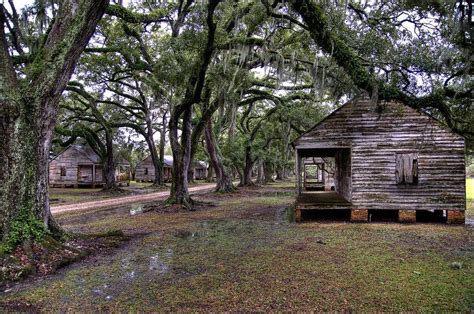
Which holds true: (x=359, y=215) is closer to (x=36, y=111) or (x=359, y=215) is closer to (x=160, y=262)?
(x=160, y=262)

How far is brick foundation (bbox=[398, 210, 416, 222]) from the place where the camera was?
11.9 meters

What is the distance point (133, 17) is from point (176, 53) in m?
2.12

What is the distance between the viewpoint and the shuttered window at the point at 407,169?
11.8 metres

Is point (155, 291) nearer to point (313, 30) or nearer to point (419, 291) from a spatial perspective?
point (419, 291)

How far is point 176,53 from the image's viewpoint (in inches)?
493

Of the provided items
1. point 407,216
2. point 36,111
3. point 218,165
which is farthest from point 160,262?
point 218,165

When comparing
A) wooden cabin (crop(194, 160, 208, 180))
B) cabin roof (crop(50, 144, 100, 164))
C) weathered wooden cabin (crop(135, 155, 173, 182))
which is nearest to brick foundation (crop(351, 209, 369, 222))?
cabin roof (crop(50, 144, 100, 164))

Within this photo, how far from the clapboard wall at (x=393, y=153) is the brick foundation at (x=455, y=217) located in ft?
0.46

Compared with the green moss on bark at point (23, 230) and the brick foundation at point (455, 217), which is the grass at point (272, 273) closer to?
the green moss on bark at point (23, 230)

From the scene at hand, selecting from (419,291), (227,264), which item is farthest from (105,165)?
(419,291)

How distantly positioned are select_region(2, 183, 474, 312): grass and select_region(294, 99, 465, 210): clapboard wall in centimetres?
162

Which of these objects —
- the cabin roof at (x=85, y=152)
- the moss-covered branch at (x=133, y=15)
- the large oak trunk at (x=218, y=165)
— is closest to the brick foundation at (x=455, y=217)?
the moss-covered branch at (x=133, y=15)

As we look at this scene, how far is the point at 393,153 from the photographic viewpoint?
12.1 metres

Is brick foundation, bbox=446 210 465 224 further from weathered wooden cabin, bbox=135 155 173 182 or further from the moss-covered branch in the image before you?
weathered wooden cabin, bbox=135 155 173 182
